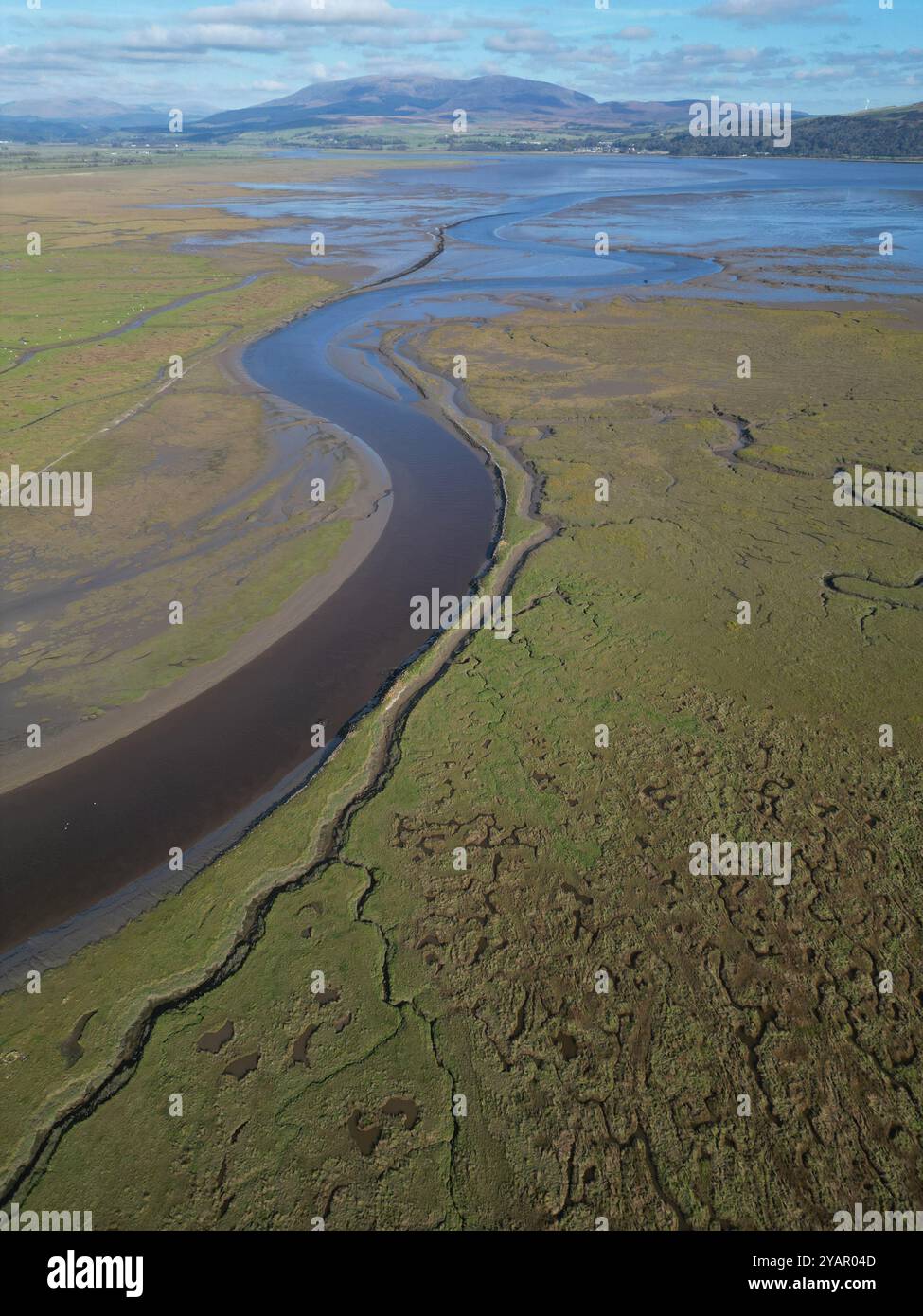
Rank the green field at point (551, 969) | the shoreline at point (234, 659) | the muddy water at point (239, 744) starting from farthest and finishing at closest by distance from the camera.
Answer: the shoreline at point (234, 659), the muddy water at point (239, 744), the green field at point (551, 969)

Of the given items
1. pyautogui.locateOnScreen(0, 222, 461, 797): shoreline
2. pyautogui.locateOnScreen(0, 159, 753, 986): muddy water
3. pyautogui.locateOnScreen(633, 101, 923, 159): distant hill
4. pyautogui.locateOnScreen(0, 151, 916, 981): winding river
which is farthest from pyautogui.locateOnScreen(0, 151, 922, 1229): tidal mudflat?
pyautogui.locateOnScreen(633, 101, 923, 159): distant hill

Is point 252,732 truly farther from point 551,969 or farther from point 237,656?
point 551,969

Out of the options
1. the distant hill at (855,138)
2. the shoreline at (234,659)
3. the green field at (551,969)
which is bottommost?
the green field at (551,969)

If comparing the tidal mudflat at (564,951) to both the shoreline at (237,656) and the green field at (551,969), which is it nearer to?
the green field at (551,969)

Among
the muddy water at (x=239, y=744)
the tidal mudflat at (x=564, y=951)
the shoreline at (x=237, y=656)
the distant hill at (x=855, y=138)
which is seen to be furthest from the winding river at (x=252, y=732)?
the distant hill at (x=855, y=138)

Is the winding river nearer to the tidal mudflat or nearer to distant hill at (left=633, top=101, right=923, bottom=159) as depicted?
the tidal mudflat

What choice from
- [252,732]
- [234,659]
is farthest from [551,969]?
[234,659]

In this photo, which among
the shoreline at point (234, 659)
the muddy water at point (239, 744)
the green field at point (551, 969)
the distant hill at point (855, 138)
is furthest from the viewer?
the distant hill at point (855, 138)

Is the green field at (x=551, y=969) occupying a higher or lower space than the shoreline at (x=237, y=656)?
lower

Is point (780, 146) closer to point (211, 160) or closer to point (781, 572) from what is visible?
point (211, 160)
